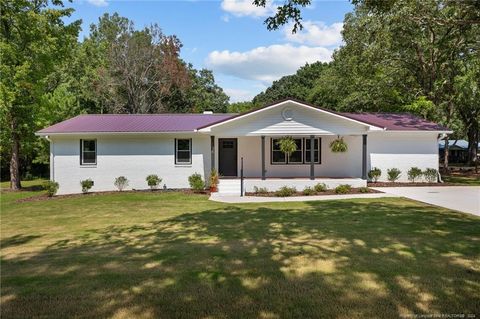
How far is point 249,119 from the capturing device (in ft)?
59.8

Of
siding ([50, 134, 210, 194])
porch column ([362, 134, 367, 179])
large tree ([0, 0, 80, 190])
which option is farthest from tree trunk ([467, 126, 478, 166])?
large tree ([0, 0, 80, 190])

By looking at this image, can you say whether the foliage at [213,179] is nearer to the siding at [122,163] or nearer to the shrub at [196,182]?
the shrub at [196,182]

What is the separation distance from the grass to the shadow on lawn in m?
0.02

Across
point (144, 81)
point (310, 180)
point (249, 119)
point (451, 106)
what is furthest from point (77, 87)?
point (451, 106)

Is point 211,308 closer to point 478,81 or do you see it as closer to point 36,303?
point 36,303

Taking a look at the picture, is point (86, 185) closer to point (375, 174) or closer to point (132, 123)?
point (132, 123)

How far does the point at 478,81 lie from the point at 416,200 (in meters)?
12.2

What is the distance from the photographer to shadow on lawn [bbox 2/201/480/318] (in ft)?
13.5

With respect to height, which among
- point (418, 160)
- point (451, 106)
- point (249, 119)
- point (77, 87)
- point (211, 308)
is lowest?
point (211, 308)

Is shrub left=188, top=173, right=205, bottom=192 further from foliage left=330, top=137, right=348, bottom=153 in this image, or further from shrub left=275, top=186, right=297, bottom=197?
foliage left=330, top=137, right=348, bottom=153

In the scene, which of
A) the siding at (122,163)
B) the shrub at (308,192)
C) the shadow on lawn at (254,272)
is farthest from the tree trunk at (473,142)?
the shadow on lawn at (254,272)

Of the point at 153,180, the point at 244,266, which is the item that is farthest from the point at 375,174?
the point at 244,266

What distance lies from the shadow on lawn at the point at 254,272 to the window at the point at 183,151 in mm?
10427

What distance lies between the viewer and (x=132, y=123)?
Result: 2008 cm
